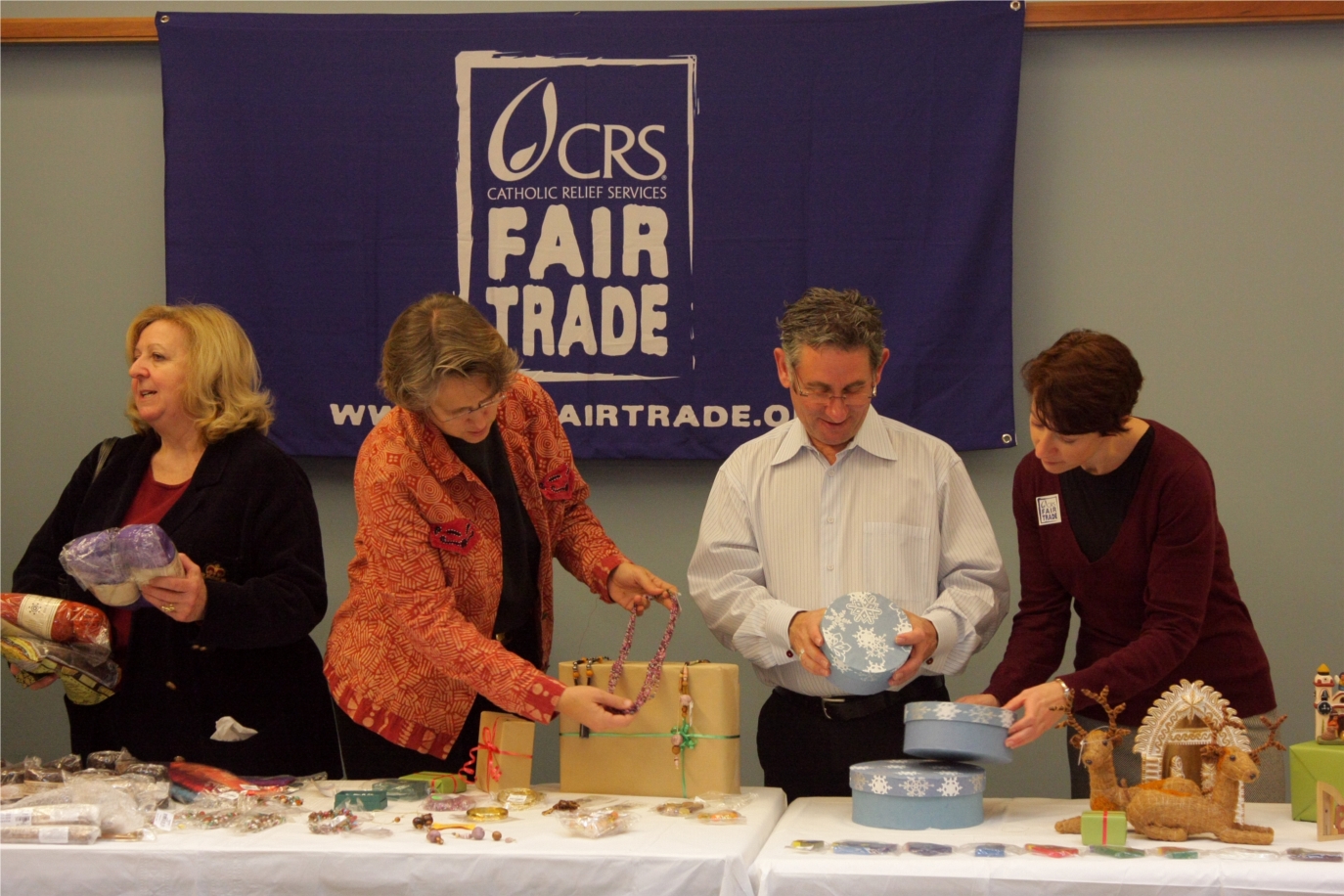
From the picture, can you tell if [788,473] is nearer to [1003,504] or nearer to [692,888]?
[692,888]

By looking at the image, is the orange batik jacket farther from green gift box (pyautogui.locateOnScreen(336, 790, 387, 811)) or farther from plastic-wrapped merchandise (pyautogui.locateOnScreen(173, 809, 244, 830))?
plastic-wrapped merchandise (pyautogui.locateOnScreen(173, 809, 244, 830))

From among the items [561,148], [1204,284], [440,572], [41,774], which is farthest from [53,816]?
[1204,284]

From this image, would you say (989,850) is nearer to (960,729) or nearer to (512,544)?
(960,729)

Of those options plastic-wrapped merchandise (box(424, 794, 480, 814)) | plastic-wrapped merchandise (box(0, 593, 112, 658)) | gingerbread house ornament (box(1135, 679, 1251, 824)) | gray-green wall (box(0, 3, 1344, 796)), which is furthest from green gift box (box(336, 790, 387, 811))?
gray-green wall (box(0, 3, 1344, 796))

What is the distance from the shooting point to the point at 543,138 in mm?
3402

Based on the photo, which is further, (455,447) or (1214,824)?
(455,447)

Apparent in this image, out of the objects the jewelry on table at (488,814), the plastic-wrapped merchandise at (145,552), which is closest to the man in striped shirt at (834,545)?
the jewelry on table at (488,814)

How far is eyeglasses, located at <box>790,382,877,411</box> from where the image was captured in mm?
2314

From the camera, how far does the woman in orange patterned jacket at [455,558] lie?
86.3 inches

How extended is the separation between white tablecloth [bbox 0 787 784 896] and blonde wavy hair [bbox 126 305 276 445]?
3.20 ft

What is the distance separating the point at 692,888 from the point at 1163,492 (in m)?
1.08

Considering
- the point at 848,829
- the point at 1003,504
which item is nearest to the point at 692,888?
the point at 848,829

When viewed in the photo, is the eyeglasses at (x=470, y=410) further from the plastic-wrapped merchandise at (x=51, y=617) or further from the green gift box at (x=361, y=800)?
the plastic-wrapped merchandise at (x=51, y=617)

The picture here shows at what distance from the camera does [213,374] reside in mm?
2660
